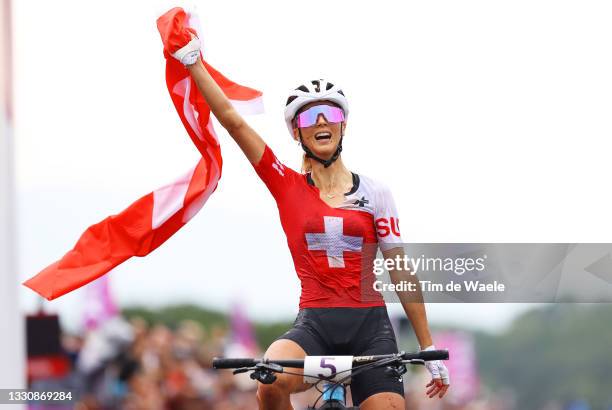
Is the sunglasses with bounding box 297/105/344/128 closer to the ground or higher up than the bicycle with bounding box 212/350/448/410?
higher up

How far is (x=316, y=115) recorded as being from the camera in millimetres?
10445

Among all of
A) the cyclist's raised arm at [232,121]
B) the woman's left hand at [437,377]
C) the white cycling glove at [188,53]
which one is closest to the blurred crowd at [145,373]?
the woman's left hand at [437,377]

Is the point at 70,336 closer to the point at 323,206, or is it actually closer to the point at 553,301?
the point at 553,301

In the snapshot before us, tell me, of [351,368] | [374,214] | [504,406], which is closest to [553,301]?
[374,214]

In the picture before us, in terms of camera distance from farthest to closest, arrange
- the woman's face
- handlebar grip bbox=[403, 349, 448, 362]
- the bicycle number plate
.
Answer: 1. the woman's face
2. the bicycle number plate
3. handlebar grip bbox=[403, 349, 448, 362]

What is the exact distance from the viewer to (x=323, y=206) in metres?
10.3

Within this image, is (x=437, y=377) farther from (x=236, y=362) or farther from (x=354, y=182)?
(x=236, y=362)

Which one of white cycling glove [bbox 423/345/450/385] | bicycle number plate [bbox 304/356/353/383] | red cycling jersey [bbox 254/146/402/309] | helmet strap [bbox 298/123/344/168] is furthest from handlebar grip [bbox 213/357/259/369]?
helmet strap [bbox 298/123/344/168]

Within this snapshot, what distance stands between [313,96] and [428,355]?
2.22 metres

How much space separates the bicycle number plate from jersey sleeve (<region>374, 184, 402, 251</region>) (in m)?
1.26

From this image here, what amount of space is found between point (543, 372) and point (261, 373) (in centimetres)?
1719

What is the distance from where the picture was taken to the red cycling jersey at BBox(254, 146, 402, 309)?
10.2 m

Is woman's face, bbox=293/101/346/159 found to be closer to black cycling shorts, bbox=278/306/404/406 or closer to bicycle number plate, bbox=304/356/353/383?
black cycling shorts, bbox=278/306/404/406

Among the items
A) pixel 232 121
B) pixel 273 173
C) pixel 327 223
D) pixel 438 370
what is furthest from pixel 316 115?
pixel 438 370
